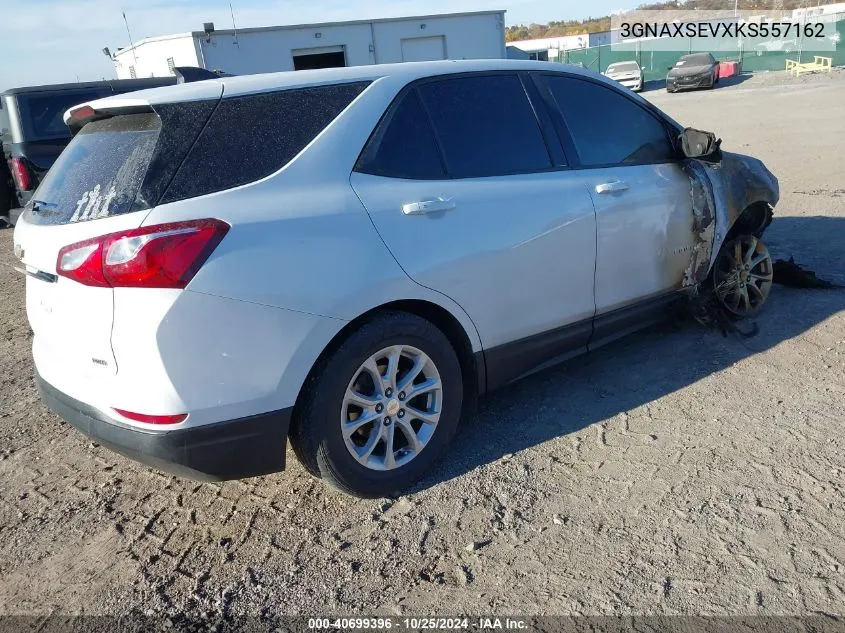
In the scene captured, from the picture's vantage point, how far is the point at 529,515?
3.14m

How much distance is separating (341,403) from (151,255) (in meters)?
0.95

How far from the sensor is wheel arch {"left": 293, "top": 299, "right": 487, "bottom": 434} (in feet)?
9.93

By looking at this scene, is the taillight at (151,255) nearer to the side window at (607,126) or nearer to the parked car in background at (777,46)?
the side window at (607,126)

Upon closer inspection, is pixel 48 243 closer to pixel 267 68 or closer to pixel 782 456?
pixel 782 456

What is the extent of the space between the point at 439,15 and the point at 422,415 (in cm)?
2502

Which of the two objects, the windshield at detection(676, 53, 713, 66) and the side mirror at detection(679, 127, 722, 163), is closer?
the side mirror at detection(679, 127, 722, 163)

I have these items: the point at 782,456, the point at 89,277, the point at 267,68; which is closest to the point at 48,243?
the point at 89,277

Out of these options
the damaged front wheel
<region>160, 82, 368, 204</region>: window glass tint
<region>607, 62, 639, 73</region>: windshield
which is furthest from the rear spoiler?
<region>607, 62, 639, 73</region>: windshield

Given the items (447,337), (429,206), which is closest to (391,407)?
(447,337)

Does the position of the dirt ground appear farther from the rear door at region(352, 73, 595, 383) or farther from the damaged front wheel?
the rear door at region(352, 73, 595, 383)

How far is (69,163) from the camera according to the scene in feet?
10.5

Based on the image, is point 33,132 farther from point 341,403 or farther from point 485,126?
point 341,403

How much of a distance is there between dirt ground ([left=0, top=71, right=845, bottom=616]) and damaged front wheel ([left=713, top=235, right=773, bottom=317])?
395mm

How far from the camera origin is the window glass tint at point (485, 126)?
11.6 feet
